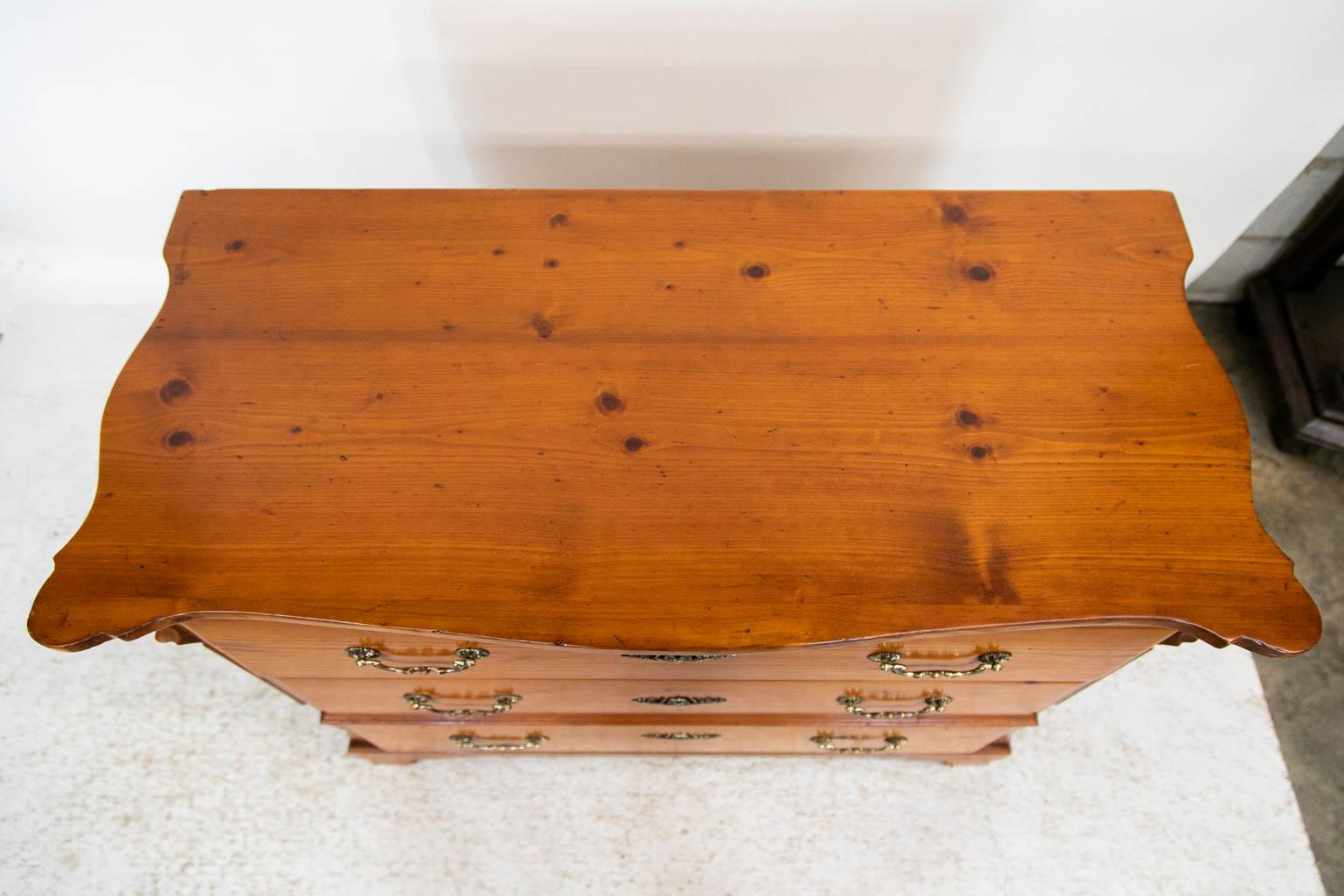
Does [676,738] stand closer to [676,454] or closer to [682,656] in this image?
[682,656]

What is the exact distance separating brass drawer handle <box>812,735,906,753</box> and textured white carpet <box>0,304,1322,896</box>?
11cm

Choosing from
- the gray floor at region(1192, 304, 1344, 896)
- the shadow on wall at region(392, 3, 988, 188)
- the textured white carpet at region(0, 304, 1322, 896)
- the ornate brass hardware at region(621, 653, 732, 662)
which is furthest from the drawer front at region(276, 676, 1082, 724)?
the shadow on wall at region(392, 3, 988, 188)

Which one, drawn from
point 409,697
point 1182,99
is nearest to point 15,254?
point 409,697

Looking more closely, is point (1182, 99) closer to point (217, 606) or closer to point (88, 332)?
point (217, 606)

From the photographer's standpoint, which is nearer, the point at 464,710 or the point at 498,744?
the point at 464,710

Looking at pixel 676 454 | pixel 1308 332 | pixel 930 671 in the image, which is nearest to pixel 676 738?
pixel 930 671

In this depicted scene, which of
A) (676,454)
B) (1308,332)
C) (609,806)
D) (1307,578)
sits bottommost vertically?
(609,806)

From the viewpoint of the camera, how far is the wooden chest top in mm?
660

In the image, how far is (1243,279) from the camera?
4.84 ft

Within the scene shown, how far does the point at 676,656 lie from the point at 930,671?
11.0 inches

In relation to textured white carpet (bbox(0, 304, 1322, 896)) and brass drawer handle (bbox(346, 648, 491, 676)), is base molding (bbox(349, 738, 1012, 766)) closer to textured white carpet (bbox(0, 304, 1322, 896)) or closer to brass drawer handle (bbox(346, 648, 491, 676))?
textured white carpet (bbox(0, 304, 1322, 896))

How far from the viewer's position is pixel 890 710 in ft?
3.19

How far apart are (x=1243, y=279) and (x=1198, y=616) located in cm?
115

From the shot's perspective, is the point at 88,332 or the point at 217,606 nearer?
the point at 217,606
